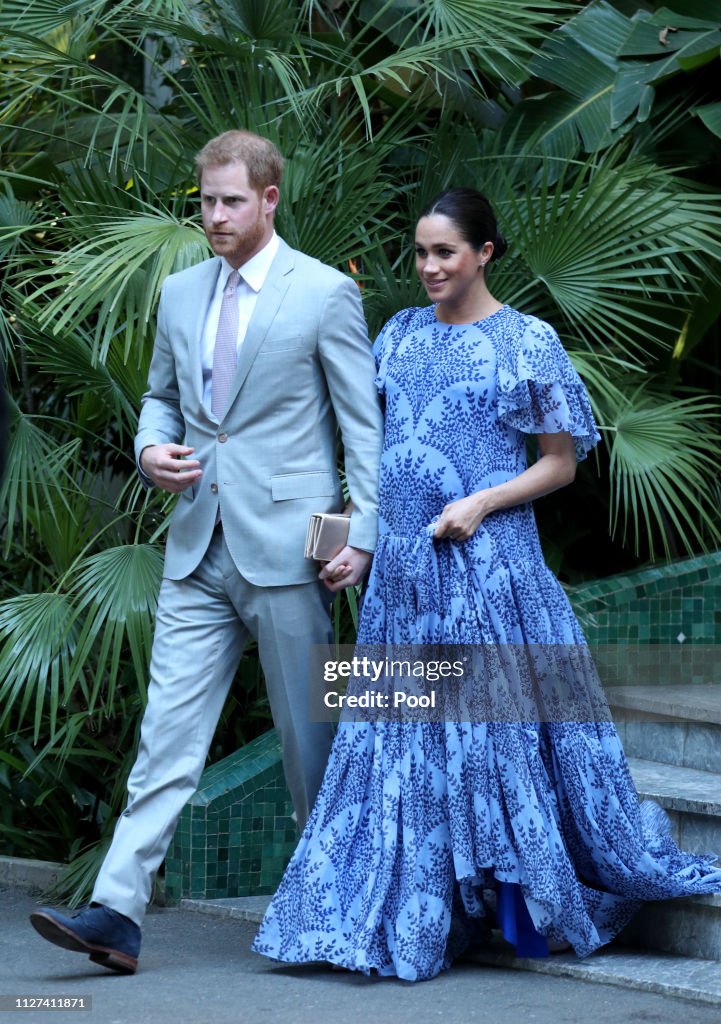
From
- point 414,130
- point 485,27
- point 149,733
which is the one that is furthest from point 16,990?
point 414,130

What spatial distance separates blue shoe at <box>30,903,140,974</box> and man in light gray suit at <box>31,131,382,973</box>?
1 centimetres

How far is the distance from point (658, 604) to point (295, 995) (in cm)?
242

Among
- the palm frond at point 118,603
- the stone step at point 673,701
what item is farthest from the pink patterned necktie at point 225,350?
the stone step at point 673,701

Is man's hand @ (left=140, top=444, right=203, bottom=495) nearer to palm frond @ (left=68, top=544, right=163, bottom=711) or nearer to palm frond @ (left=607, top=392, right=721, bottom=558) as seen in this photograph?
palm frond @ (left=68, top=544, right=163, bottom=711)

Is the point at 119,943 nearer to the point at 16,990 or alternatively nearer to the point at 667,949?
the point at 16,990

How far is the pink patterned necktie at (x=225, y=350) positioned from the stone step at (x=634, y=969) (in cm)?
147

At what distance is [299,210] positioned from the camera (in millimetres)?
5039

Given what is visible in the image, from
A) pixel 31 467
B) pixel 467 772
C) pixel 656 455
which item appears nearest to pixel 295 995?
pixel 467 772

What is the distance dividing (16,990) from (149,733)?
0.64 metres

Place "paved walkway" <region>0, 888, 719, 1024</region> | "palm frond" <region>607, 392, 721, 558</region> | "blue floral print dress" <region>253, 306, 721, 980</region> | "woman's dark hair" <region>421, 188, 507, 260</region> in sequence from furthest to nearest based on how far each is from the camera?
"palm frond" <region>607, 392, 721, 558</region> < "woman's dark hair" <region>421, 188, 507, 260</region> < "blue floral print dress" <region>253, 306, 721, 980</region> < "paved walkway" <region>0, 888, 719, 1024</region>

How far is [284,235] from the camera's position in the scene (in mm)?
5051

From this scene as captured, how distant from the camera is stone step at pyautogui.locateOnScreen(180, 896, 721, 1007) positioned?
3695 millimetres

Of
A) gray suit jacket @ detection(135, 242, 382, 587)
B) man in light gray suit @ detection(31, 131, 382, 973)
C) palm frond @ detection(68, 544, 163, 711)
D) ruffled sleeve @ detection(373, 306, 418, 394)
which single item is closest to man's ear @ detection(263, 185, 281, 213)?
man in light gray suit @ detection(31, 131, 382, 973)

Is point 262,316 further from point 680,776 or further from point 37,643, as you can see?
point 680,776
